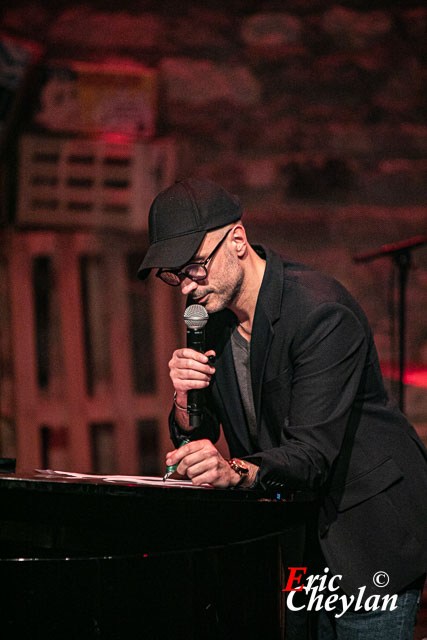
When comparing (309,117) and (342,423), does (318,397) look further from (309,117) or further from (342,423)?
(309,117)

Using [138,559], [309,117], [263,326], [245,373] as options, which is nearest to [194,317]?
[263,326]

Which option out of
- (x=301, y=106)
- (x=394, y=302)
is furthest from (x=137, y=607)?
(x=301, y=106)

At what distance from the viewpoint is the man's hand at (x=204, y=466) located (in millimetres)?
1463

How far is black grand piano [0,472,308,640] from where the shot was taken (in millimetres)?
1387

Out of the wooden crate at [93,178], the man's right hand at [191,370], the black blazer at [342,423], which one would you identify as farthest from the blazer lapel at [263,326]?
the wooden crate at [93,178]

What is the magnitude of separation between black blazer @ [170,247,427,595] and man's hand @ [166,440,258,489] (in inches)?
6.1

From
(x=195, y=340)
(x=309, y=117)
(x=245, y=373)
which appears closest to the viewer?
(x=195, y=340)

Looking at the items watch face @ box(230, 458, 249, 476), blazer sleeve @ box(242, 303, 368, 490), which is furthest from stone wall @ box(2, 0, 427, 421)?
watch face @ box(230, 458, 249, 476)

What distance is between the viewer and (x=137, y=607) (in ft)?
4.63

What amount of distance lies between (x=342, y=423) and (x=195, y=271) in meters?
0.45

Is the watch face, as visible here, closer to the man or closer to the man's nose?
the man

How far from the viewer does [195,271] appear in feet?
5.55

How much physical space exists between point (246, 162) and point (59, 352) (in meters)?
1.50

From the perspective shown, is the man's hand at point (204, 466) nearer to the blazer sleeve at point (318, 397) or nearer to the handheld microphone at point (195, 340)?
the blazer sleeve at point (318, 397)
